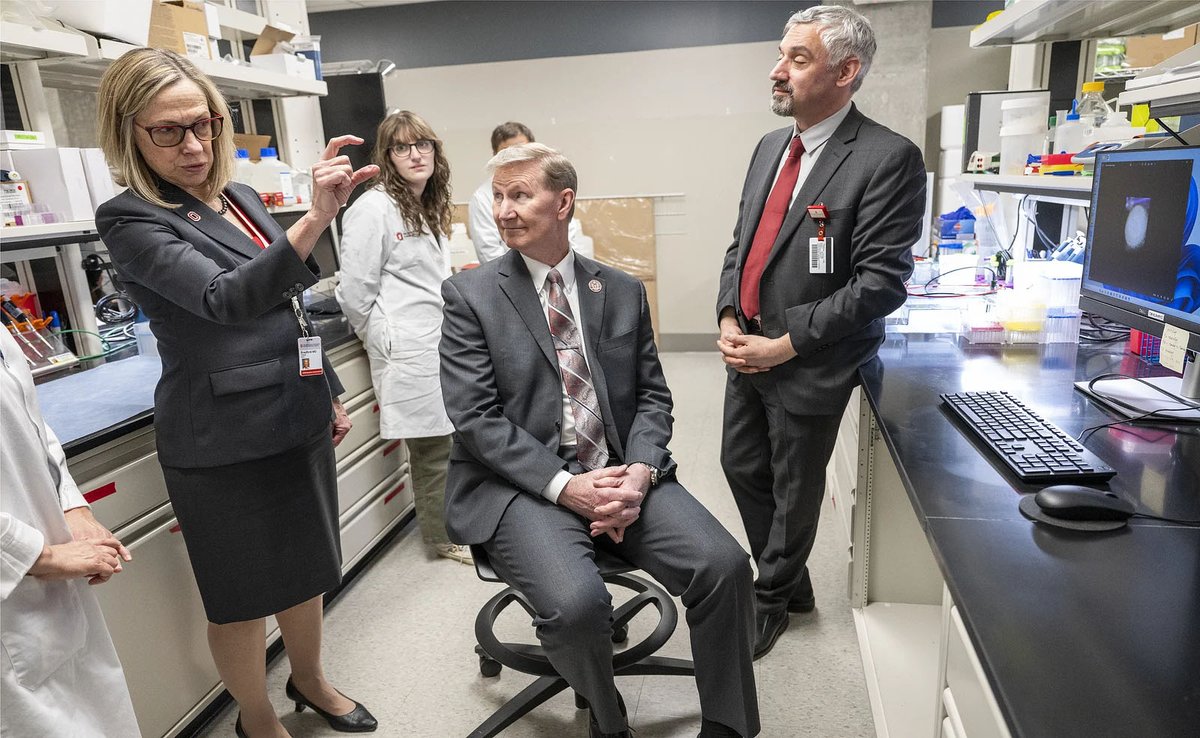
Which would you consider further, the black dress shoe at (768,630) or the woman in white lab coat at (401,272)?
the woman in white lab coat at (401,272)

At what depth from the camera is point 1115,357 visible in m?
1.84

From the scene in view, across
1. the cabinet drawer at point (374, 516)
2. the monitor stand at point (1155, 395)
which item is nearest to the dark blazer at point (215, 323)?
the cabinet drawer at point (374, 516)

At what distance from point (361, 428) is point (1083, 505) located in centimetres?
223

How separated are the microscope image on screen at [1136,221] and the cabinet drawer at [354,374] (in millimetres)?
2209

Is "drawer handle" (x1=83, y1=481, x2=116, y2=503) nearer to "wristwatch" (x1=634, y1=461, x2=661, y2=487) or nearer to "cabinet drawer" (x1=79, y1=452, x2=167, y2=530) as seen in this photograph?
"cabinet drawer" (x1=79, y1=452, x2=167, y2=530)

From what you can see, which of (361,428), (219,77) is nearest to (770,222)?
(361,428)

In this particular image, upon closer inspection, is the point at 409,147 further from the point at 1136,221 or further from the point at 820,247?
the point at 1136,221

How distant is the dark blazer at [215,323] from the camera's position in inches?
56.4

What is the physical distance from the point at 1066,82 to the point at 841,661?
2.14 metres

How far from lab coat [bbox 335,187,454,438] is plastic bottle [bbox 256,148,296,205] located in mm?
479

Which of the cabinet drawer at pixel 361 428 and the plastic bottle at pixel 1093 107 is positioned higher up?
the plastic bottle at pixel 1093 107

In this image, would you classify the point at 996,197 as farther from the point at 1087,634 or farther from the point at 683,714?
the point at 1087,634

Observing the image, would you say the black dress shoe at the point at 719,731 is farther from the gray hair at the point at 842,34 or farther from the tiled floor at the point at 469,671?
the gray hair at the point at 842,34

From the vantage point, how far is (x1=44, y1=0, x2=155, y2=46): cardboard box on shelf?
1970mm
